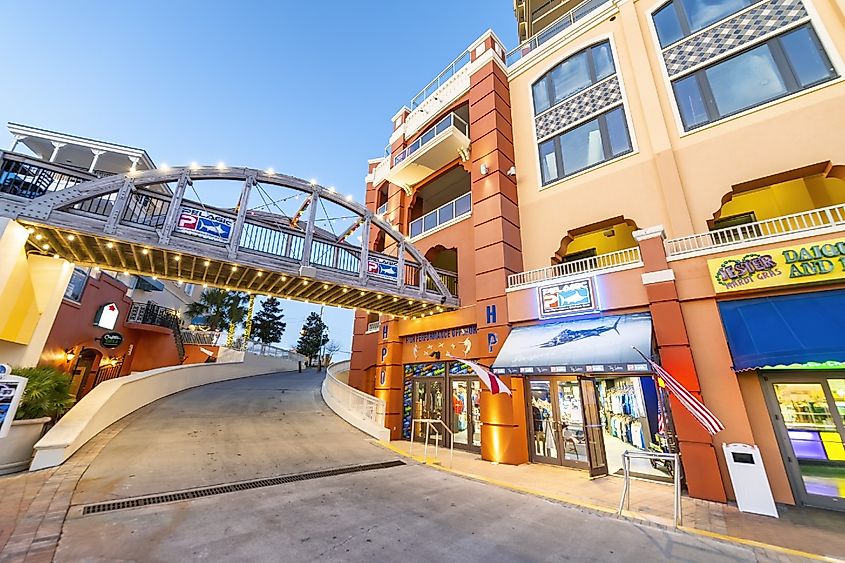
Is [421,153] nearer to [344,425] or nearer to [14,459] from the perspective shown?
[344,425]

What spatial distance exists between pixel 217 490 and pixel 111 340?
16568 mm

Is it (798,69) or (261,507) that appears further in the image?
(798,69)

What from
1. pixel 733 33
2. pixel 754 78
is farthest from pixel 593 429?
pixel 733 33

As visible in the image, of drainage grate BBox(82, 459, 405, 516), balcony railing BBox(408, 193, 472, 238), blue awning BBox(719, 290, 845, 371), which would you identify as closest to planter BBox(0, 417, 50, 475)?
drainage grate BBox(82, 459, 405, 516)

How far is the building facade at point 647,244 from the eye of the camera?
7.01 m

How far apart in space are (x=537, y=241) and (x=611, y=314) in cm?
415

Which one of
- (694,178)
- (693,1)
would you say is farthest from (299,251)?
(693,1)

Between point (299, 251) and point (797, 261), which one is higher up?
point (299, 251)

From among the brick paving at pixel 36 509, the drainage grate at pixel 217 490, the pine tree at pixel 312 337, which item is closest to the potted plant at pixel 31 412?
the brick paving at pixel 36 509

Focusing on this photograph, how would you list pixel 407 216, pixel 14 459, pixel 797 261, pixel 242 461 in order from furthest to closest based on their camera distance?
pixel 407 216 < pixel 242 461 < pixel 797 261 < pixel 14 459

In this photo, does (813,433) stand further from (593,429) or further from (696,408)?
(593,429)

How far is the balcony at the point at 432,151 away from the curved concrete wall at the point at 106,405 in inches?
547

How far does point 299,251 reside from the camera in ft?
33.6

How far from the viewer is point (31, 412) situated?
6.96 m
